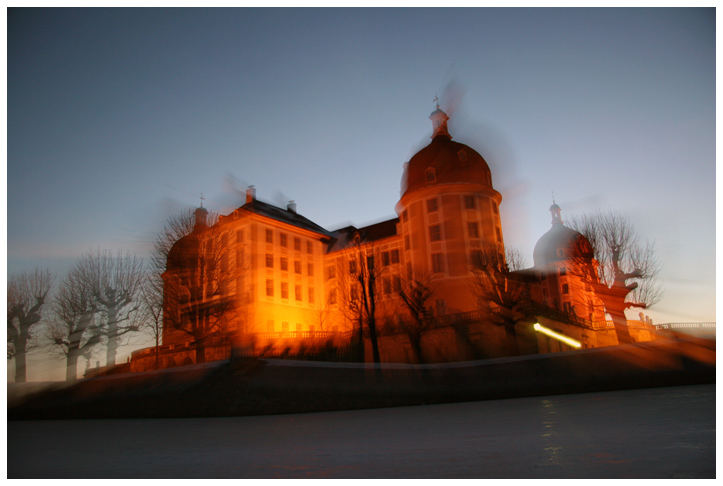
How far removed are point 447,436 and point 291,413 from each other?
44.0 feet

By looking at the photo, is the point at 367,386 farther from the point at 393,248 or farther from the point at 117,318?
the point at 393,248

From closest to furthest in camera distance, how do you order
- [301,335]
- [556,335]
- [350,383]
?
[350,383], [556,335], [301,335]

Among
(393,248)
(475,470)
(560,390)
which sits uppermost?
(393,248)

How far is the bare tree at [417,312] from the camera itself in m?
30.9

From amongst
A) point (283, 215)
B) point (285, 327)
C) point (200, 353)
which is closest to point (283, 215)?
point (283, 215)

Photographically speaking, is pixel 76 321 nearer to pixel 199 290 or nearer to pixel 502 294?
pixel 199 290

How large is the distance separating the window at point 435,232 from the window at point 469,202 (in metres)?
2.53

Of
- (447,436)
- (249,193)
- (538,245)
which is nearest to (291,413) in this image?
(447,436)

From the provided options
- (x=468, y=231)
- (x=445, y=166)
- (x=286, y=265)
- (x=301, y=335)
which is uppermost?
(x=445, y=166)

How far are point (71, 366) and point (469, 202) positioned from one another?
88.4ft

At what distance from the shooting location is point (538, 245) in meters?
52.1

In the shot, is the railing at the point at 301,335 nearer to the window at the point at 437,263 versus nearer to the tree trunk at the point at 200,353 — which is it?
the tree trunk at the point at 200,353

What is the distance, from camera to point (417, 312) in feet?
108

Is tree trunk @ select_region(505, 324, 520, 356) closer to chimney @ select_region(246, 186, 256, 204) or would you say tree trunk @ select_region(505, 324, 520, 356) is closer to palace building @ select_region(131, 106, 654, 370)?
palace building @ select_region(131, 106, 654, 370)
